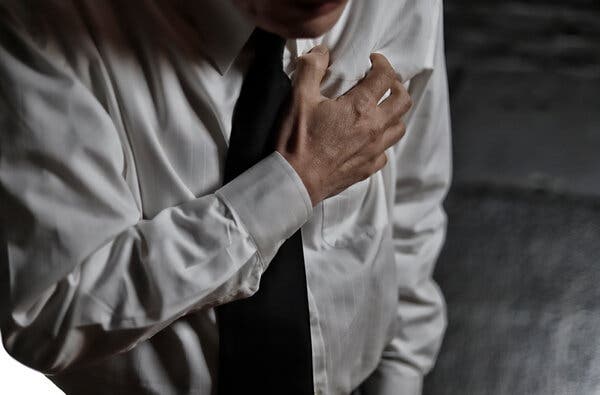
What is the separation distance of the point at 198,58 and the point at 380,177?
235mm

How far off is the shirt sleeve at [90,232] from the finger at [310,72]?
7cm

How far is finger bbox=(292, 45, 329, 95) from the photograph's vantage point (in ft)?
2.64

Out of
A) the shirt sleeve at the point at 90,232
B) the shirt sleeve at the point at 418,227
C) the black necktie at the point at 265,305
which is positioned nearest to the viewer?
the shirt sleeve at the point at 90,232

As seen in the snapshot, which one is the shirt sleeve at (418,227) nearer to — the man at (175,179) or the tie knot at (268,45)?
the man at (175,179)

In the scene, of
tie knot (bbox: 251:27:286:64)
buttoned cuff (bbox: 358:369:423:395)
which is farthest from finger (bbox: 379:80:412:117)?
buttoned cuff (bbox: 358:369:423:395)

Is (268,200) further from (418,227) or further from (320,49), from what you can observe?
(418,227)

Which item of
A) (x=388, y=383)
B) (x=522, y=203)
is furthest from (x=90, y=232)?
(x=522, y=203)

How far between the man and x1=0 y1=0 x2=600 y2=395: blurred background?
2.62ft

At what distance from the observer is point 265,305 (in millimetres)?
824

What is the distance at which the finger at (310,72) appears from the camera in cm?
81

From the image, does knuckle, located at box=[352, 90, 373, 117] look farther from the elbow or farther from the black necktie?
the elbow

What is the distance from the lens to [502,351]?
5.41 feet

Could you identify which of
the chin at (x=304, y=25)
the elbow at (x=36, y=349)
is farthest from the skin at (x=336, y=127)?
the elbow at (x=36, y=349)

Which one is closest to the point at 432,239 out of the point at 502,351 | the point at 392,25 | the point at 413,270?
the point at 413,270
